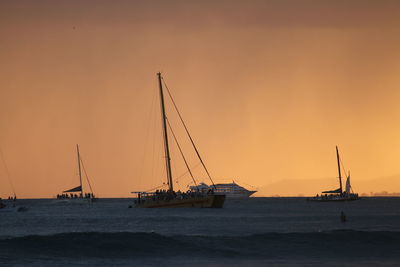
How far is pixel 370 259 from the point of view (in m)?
56.0

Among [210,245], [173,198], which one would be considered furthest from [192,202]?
[210,245]

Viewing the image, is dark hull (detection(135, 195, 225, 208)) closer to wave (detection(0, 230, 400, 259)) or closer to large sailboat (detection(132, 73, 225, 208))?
large sailboat (detection(132, 73, 225, 208))

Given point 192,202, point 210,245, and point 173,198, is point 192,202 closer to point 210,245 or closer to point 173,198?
point 173,198

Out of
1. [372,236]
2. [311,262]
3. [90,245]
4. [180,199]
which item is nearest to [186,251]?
[90,245]

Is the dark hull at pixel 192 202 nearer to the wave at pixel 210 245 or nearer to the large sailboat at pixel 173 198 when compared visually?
the large sailboat at pixel 173 198

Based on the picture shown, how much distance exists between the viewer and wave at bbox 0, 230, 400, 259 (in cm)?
5953

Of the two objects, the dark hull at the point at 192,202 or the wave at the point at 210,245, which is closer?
the wave at the point at 210,245

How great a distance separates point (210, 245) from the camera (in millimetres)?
63906

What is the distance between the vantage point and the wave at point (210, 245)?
195ft

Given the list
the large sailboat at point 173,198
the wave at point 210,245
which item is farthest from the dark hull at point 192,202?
the wave at point 210,245

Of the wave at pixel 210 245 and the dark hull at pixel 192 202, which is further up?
the dark hull at pixel 192 202

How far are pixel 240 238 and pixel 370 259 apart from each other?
49.6 feet

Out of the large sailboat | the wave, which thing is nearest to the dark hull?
the large sailboat

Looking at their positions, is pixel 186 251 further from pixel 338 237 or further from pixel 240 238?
pixel 338 237
